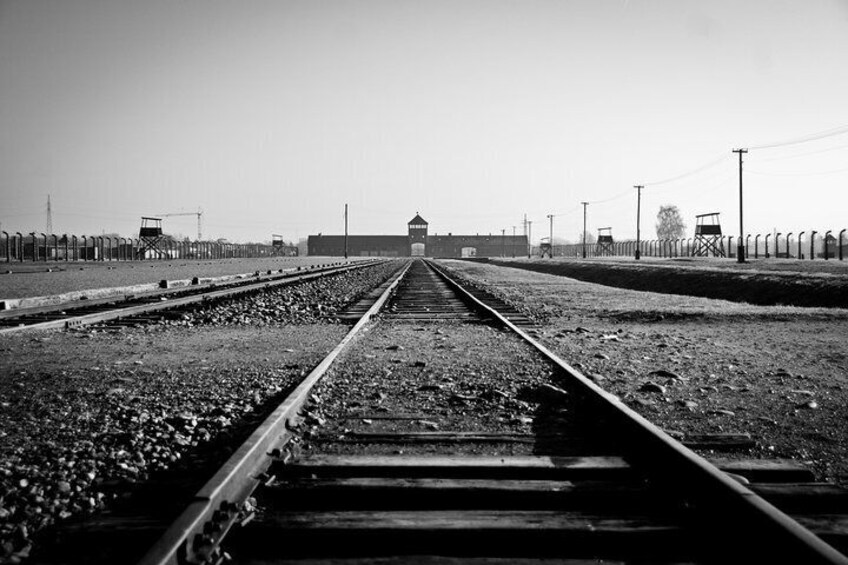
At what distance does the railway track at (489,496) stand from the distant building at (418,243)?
134355 millimetres

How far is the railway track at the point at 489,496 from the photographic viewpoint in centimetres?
235

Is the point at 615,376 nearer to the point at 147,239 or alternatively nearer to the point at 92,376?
the point at 92,376

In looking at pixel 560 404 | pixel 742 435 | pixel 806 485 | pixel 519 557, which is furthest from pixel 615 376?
pixel 519 557

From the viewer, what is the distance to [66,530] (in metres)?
2.56

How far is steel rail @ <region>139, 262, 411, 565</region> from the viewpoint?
2129 mm

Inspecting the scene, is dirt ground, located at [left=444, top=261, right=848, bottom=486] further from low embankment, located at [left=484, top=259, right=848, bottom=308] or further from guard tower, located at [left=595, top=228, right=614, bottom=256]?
guard tower, located at [left=595, top=228, right=614, bottom=256]

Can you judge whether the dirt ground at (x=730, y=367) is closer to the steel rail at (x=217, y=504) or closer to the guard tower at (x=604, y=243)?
the steel rail at (x=217, y=504)

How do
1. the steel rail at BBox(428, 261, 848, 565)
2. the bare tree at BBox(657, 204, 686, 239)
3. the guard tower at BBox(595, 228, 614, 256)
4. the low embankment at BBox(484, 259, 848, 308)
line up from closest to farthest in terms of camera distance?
the steel rail at BBox(428, 261, 848, 565) < the low embankment at BBox(484, 259, 848, 308) < the guard tower at BBox(595, 228, 614, 256) < the bare tree at BBox(657, 204, 686, 239)

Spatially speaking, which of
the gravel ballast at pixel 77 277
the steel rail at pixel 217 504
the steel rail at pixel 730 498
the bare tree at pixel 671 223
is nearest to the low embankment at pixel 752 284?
the steel rail at pixel 730 498

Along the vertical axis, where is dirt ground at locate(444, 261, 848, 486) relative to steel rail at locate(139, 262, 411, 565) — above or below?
below

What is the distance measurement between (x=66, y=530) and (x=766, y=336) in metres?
9.69

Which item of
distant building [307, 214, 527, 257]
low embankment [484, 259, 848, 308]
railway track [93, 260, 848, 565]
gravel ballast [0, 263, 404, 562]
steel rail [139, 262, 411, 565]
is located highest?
distant building [307, 214, 527, 257]

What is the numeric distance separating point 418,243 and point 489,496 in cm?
13991

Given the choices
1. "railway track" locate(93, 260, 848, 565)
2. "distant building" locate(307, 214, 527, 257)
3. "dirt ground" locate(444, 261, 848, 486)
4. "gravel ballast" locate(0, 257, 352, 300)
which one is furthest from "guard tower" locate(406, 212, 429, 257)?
"railway track" locate(93, 260, 848, 565)
